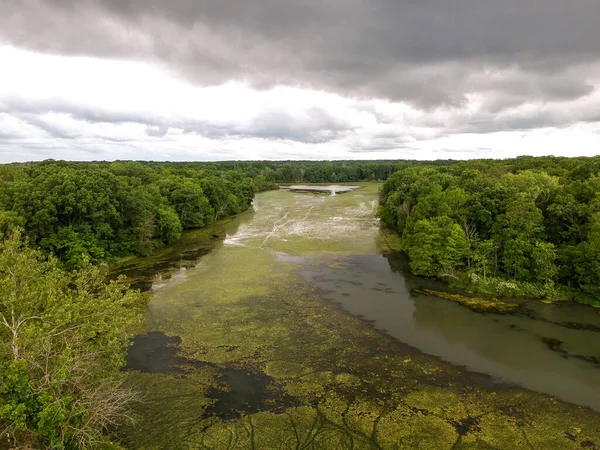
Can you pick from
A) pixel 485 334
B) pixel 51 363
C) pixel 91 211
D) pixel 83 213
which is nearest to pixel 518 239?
pixel 485 334

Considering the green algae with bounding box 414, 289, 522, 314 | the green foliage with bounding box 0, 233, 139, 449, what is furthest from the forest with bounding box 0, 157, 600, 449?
the green algae with bounding box 414, 289, 522, 314

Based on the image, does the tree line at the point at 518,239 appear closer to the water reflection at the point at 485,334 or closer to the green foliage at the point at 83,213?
the water reflection at the point at 485,334

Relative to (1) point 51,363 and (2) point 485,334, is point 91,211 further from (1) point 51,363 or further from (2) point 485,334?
(2) point 485,334

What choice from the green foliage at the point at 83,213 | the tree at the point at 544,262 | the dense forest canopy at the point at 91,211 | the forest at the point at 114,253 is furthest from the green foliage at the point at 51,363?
the tree at the point at 544,262

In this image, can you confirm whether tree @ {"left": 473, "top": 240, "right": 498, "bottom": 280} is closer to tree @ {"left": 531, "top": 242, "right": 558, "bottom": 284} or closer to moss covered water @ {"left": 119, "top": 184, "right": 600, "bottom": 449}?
tree @ {"left": 531, "top": 242, "right": 558, "bottom": 284}

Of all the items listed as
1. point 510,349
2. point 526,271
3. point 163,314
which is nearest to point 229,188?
point 163,314

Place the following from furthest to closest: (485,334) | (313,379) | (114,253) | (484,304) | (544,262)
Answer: (114,253) → (544,262) → (484,304) → (485,334) → (313,379)
